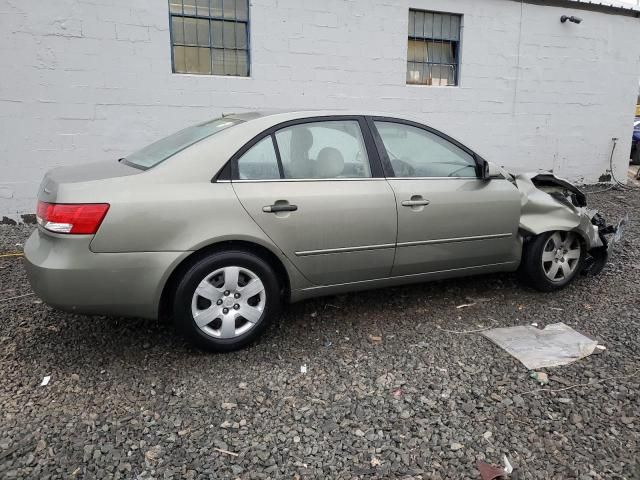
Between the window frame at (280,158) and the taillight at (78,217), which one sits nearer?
the taillight at (78,217)

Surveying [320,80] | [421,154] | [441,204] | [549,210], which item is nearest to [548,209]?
[549,210]

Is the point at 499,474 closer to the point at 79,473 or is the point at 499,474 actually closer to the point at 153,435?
the point at 153,435

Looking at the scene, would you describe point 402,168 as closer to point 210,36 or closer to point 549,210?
point 549,210

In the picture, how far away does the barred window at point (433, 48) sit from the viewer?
27.7 ft

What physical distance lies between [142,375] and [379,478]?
1588 mm

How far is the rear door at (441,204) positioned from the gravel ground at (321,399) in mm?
477

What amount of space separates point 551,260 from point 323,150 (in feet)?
7.35

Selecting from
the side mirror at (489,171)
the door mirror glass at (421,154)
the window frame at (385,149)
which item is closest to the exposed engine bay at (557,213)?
the side mirror at (489,171)

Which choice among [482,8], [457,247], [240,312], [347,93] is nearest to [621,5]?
[482,8]

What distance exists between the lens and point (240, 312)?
10.8 feet

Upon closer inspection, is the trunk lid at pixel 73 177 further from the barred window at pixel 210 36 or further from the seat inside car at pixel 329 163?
the barred window at pixel 210 36

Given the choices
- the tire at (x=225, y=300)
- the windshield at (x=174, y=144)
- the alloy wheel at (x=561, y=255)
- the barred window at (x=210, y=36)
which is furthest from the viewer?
the barred window at (x=210, y=36)

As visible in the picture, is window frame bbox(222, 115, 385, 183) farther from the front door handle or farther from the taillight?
the taillight

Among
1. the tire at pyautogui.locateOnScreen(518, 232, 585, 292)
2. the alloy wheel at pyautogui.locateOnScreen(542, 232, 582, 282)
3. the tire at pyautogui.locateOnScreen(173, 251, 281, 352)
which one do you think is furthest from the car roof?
the alloy wheel at pyautogui.locateOnScreen(542, 232, 582, 282)
